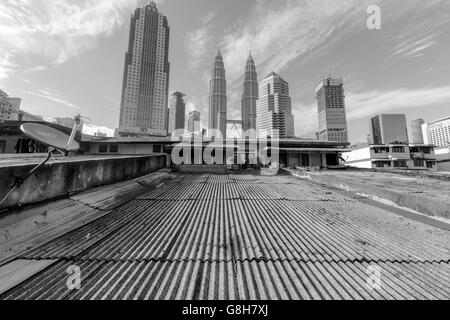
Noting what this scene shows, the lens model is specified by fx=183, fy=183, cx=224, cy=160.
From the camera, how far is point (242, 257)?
2.56 meters

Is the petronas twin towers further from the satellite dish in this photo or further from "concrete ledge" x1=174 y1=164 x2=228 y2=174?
the satellite dish

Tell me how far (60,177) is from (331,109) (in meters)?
126

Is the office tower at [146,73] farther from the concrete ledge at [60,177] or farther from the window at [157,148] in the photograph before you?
the concrete ledge at [60,177]

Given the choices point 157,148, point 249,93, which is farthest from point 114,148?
point 249,93

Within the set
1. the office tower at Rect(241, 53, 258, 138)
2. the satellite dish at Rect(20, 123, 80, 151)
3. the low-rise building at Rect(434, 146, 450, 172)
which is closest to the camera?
the satellite dish at Rect(20, 123, 80, 151)

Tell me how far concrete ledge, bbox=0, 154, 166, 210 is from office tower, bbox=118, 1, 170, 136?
92632 millimetres

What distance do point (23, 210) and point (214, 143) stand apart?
15461 millimetres

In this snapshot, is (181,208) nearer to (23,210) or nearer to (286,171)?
(23,210)

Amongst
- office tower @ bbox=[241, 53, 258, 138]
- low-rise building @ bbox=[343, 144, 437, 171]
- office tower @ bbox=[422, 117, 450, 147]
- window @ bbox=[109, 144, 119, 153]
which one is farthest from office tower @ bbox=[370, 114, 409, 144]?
window @ bbox=[109, 144, 119, 153]

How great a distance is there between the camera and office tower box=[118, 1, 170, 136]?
3711 inches

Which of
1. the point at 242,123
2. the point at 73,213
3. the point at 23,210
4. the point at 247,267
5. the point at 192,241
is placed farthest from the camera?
the point at 242,123

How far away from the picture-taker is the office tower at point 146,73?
94.2m

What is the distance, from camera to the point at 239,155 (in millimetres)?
19266
